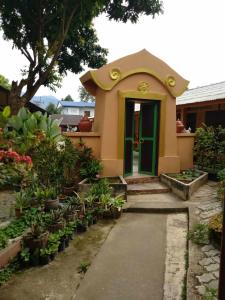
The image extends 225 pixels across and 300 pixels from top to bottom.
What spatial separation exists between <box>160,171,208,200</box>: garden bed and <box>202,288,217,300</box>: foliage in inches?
159

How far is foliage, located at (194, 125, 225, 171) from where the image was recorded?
9.18m

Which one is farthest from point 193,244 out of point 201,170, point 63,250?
point 201,170

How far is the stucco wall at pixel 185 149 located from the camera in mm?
9539

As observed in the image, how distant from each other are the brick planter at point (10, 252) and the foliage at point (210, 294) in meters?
2.80

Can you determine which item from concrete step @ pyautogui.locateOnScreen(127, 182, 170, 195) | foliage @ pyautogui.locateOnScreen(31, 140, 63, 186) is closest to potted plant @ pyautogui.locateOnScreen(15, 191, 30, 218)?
foliage @ pyautogui.locateOnScreen(31, 140, 63, 186)

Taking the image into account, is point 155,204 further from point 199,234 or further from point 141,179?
point 199,234

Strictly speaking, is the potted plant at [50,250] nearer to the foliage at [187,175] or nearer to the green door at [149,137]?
the foliage at [187,175]

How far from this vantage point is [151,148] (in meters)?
9.27

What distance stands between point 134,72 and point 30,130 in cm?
371

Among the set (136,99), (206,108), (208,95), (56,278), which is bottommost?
(56,278)

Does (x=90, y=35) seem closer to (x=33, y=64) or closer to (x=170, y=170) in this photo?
(x=33, y=64)

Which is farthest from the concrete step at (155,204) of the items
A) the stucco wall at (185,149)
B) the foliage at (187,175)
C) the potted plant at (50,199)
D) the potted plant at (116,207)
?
the stucco wall at (185,149)

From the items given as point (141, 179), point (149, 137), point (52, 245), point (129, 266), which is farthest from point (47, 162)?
point (149, 137)

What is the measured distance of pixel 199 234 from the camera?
16.3 feet
